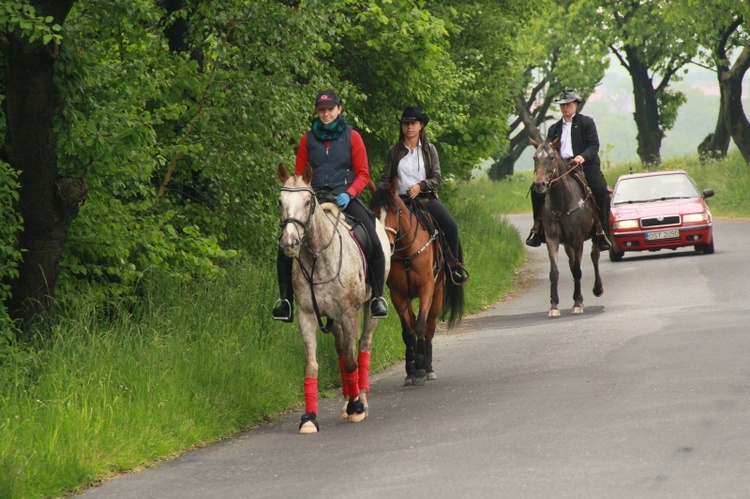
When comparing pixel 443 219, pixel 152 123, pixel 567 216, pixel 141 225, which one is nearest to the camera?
pixel 152 123

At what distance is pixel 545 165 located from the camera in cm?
1806

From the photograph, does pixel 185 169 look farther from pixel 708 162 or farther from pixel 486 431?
pixel 708 162

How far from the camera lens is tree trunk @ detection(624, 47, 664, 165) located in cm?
6299

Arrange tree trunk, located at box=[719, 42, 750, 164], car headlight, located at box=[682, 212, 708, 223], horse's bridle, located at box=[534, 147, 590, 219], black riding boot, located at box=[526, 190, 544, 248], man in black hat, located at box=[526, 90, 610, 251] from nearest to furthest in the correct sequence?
horse's bridle, located at box=[534, 147, 590, 219] → man in black hat, located at box=[526, 90, 610, 251] → black riding boot, located at box=[526, 190, 544, 248] → car headlight, located at box=[682, 212, 708, 223] → tree trunk, located at box=[719, 42, 750, 164]

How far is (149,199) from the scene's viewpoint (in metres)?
14.0

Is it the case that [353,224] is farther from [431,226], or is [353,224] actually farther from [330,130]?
[431,226]

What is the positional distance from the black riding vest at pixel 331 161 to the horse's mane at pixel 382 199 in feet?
4.43

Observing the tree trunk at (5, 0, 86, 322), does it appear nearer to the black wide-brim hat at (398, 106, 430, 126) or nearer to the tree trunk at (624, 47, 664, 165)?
the black wide-brim hat at (398, 106, 430, 126)

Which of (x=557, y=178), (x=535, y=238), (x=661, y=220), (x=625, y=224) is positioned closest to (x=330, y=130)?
(x=557, y=178)

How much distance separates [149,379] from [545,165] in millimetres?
9086

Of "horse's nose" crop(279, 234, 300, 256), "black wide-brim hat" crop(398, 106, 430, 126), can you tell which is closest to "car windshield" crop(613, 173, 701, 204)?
"black wide-brim hat" crop(398, 106, 430, 126)

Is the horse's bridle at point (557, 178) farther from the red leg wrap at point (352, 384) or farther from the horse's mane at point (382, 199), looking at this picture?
the red leg wrap at point (352, 384)

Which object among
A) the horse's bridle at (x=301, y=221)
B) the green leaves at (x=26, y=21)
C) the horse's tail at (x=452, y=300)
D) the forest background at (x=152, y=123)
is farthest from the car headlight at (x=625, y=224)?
the green leaves at (x=26, y=21)

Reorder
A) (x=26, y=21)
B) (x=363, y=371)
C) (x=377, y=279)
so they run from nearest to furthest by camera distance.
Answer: (x=26, y=21)
(x=363, y=371)
(x=377, y=279)
